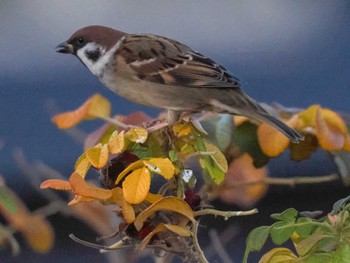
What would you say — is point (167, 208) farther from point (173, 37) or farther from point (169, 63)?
point (173, 37)

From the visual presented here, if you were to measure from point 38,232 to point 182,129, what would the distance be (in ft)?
2.14

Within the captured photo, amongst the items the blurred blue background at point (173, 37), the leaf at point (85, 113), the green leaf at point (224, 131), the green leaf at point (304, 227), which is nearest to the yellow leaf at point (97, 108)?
the leaf at point (85, 113)

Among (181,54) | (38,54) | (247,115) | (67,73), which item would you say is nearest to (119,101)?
(67,73)

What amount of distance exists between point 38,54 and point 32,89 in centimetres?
24

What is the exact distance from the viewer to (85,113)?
3.99 feet

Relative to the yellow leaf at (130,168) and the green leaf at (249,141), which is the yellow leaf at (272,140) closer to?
the green leaf at (249,141)

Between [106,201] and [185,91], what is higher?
[106,201]

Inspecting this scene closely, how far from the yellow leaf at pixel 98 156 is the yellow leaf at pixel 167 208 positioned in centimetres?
6

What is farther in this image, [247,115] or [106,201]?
[247,115]

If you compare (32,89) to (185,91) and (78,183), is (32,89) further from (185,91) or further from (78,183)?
(78,183)

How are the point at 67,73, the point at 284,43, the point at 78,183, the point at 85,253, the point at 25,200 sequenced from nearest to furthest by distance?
the point at 78,183 → the point at 25,200 → the point at 85,253 → the point at 67,73 → the point at 284,43

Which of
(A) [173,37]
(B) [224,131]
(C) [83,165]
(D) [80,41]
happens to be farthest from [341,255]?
(A) [173,37]

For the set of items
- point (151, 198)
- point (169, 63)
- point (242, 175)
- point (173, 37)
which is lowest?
point (173, 37)

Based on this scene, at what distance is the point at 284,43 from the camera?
2.74 m
